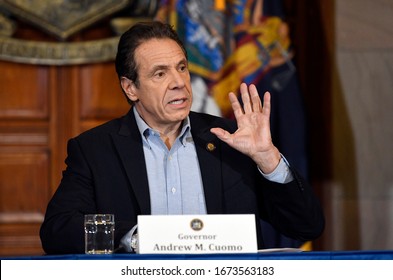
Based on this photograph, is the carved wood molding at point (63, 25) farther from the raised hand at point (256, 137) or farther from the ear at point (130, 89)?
the raised hand at point (256, 137)

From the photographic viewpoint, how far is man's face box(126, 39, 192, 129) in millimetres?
2895

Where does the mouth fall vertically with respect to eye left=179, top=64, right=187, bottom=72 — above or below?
below

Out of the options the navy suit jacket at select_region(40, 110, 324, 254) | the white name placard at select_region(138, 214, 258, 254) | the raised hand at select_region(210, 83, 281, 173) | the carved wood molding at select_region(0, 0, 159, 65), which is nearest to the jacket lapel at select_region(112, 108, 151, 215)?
the navy suit jacket at select_region(40, 110, 324, 254)

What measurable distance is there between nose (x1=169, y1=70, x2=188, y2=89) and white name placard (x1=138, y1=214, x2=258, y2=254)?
88cm

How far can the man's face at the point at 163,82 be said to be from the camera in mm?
2895

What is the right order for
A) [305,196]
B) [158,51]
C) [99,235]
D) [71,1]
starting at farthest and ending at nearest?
1. [71,1]
2. [158,51]
3. [305,196]
4. [99,235]

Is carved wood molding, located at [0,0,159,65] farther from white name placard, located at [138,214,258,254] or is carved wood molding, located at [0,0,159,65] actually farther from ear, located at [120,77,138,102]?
white name placard, located at [138,214,258,254]

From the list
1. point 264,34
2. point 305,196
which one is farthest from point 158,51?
point 264,34

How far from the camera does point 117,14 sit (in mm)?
5031

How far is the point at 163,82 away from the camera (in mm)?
2934

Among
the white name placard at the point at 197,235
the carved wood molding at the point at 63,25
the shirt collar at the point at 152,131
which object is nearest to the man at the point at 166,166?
the shirt collar at the point at 152,131

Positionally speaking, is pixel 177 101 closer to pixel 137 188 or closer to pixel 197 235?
pixel 137 188

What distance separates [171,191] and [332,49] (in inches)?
95.8
